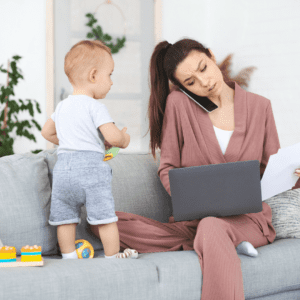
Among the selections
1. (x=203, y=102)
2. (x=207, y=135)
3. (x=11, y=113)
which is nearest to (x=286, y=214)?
(x=207, y=135)

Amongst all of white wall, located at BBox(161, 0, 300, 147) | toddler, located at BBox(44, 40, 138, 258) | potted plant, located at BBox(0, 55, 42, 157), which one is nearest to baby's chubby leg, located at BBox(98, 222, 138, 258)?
toddler, located at BBox(44, 40, 138, 258)

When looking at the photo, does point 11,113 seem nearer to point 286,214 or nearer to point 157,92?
point 157,92

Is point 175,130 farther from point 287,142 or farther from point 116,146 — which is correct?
point 287,142

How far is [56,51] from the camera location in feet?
11.2

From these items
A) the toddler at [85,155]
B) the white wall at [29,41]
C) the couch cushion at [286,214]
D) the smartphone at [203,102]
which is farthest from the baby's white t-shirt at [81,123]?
the white wall at [29,41]

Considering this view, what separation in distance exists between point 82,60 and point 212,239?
726mm

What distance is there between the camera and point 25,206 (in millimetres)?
1361

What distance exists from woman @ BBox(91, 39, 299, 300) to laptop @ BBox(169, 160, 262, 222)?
11cm

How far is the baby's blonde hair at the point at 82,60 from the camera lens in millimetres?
1278

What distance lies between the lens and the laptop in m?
1.25

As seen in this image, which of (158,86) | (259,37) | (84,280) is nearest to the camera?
(84,280)

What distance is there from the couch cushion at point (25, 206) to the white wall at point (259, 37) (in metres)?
2.00

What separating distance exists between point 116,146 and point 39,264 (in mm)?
452

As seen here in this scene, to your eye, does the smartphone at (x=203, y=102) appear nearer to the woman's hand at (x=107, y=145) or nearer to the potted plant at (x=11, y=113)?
the woman's hand at (x=107, y=145)
